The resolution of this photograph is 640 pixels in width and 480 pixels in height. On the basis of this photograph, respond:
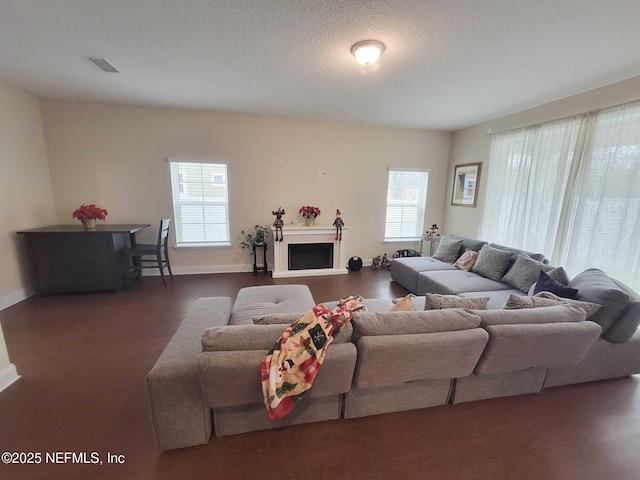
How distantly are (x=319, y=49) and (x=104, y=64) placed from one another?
2.10m

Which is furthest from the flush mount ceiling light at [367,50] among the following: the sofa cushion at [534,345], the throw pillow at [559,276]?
the throw pillow at [559,276]

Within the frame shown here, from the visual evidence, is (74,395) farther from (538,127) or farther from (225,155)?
(538,127)

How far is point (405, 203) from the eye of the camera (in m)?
5.24

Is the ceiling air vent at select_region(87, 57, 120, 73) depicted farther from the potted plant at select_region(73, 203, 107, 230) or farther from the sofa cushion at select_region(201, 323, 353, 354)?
the sofa cushion at select_region(201, 323, 353, 354)

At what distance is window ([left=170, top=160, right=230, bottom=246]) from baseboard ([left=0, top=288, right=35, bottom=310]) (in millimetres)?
1864

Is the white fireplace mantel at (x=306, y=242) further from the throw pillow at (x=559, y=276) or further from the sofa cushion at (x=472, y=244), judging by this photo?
the throw pillow at (x=559, y=276)

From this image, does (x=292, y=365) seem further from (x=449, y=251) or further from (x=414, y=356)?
(x=449, y=251)

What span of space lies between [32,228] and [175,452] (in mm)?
3871

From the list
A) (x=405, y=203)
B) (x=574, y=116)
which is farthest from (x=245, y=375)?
(x=405, y=203)

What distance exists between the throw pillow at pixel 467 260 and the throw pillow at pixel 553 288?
109cm

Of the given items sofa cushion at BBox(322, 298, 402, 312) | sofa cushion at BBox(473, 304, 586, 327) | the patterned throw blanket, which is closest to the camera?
the patterned throw blanket

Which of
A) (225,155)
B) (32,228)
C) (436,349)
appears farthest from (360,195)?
(32,228)

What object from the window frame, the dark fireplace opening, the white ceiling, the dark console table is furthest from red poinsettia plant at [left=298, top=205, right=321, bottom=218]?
the dark console table

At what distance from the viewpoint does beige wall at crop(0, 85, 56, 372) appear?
10.1 ft
